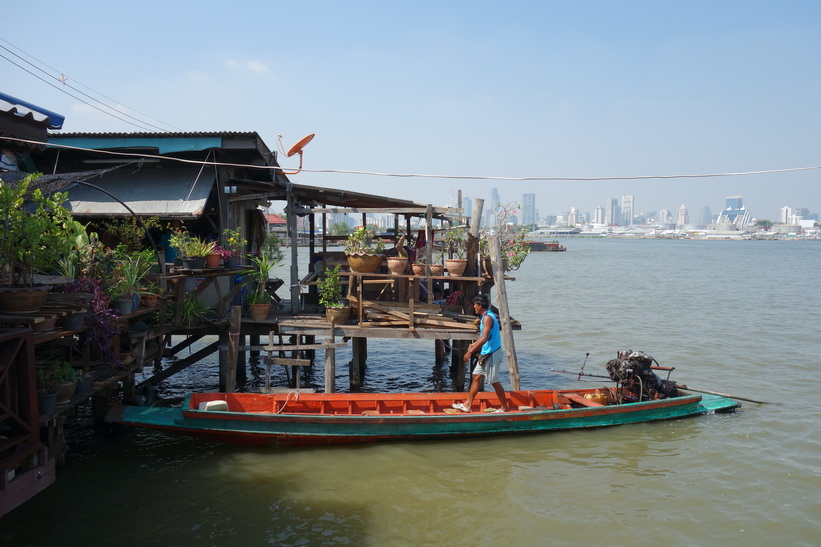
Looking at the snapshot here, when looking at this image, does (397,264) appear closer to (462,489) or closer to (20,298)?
(462,489)

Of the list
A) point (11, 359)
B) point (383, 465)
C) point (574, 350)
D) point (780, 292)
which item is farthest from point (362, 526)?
point (780, 292)

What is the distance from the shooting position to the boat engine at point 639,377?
37.7 ft

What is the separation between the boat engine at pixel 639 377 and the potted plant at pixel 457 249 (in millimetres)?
3688

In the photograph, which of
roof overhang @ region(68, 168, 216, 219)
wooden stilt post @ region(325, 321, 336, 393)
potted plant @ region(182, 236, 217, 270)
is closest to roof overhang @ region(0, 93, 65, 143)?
roof overhang @ region(68, 168, 216, 219)

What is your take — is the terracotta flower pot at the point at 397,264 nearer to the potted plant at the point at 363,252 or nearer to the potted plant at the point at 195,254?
the potted plant at the point at 363,252

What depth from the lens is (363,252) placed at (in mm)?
11320

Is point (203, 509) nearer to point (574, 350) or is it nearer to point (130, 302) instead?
point (130, 302)

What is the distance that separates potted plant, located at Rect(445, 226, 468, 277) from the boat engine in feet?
12.1

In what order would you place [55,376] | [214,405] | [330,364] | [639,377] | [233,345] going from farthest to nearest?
[639,377], [233,345], [330,364], [214,405], [55,376]

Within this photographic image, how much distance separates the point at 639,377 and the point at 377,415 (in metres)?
5.35

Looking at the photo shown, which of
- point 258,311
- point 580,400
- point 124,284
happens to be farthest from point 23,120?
point 580,400

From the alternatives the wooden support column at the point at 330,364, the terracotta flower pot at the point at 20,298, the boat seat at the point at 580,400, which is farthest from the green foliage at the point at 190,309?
the boat seat at the point at 580,400

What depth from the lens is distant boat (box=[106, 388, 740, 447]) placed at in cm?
973

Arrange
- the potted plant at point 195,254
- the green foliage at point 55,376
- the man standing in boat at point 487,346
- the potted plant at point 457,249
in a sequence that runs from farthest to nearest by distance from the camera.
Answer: the potted plant at point 457,249 < the potted plant at point 195,254 < the man standing in boat at point 487,346 < the green foliage at point 55,376
